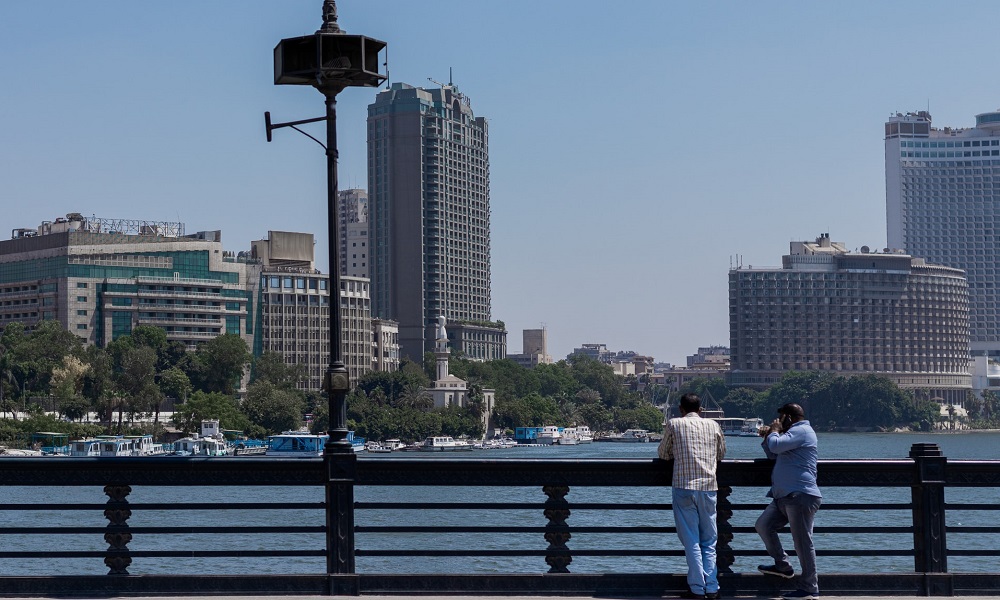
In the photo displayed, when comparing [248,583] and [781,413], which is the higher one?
[781,413]

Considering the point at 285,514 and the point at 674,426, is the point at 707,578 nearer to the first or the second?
the point at 674,426

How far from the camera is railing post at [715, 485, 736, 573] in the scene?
1730 cm

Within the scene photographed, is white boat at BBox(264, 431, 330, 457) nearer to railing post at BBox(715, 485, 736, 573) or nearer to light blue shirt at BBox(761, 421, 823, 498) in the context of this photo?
railing post at BBox(715, 485, 736, 573)

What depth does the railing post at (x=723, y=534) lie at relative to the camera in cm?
1730

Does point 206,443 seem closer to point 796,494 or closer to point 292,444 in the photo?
point 292,444

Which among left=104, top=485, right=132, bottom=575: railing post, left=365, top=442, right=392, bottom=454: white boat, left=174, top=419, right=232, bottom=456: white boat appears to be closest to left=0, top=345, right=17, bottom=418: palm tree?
left=174, top=419, right=232, bottom=456: white boat

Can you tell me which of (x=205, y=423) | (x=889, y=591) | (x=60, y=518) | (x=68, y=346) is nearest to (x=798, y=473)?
(x=889, y=591)

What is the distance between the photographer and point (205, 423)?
6801 inches

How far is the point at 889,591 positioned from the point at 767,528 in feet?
6.04

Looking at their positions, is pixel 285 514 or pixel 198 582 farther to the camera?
pixel 285 514

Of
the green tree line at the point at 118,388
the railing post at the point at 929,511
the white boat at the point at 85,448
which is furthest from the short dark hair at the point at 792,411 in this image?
the green tree line at the point at 118,388

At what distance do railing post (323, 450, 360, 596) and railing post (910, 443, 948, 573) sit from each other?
22.4 ft

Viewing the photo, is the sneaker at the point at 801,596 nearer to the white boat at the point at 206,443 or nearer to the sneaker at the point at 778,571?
the sneaker at the point at 778,571

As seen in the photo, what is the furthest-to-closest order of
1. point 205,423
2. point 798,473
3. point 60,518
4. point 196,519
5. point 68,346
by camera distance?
1. point 68,346
2. point 205,423
3. point 60,518
4. point 196,519
5. point 798,473
